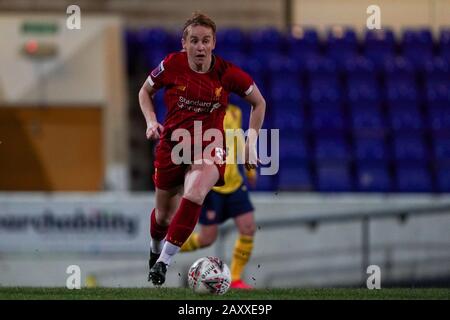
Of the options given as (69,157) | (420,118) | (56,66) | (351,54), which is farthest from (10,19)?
(420,118)

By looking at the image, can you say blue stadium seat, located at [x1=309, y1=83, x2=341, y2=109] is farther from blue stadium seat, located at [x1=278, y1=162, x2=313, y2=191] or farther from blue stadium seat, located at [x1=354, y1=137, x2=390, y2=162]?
blue stadium seat, located at [x1=278, y1=162, x2=313, y2=191]

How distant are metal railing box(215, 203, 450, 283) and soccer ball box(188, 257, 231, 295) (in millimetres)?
5564

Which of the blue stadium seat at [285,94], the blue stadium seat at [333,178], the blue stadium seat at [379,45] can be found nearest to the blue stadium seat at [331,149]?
the blue stadium seat at [333,178]

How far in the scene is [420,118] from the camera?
17.3 meters

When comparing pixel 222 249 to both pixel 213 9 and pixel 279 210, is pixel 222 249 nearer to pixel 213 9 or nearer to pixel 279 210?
pixel 279 210

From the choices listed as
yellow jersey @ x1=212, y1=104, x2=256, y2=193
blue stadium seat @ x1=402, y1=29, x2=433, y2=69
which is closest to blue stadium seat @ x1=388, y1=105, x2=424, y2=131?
blue stadium seat @ x1=402, y1=29, x2=433, y2=69

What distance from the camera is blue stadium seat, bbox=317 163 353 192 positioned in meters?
16.1

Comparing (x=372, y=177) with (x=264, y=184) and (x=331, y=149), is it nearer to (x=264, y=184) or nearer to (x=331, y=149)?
(x=331, y=149)

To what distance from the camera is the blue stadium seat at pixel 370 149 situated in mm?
16484

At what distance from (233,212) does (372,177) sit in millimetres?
5426

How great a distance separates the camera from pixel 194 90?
8.43 metres

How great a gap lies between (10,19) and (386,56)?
5.98 m

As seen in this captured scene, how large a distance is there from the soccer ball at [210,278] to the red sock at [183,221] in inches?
11.8

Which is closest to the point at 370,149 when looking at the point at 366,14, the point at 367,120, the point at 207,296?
the point at 367,120
